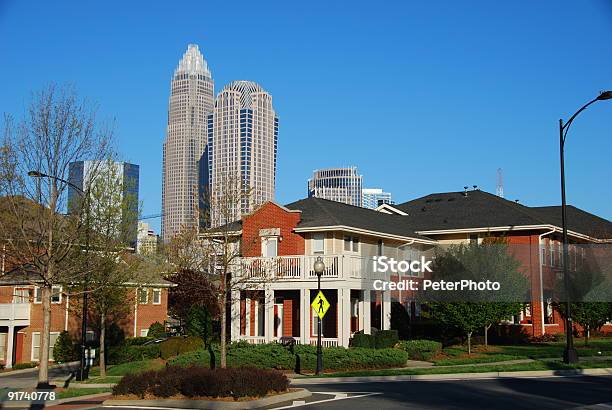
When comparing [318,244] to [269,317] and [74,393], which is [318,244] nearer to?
[269,317]

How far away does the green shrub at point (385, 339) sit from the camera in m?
34.5

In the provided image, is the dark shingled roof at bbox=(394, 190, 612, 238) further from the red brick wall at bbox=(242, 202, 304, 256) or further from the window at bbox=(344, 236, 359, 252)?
the red brick wall at bbox=(242, 202, 304, 256)

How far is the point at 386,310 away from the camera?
39188 millimetres

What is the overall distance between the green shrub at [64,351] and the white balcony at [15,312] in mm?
3760

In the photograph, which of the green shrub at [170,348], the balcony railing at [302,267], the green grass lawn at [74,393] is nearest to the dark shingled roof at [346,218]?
the balcony railing at [302,267]

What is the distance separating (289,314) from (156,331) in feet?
46.4

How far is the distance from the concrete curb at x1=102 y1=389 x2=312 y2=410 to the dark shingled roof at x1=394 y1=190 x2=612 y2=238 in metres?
28.6

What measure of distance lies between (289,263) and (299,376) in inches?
383

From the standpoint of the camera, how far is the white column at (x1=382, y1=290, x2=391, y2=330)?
38875mm

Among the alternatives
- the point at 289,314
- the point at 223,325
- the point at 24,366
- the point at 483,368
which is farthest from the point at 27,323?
the point at 483,368

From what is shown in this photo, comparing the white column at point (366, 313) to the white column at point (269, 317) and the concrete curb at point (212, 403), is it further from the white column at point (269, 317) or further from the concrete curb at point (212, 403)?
the concrete curb at point (212, 403)

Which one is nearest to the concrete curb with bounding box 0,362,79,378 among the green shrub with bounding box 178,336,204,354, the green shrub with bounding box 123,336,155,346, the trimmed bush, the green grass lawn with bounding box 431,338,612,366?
the green shrub with bounding box 123,336,155,346

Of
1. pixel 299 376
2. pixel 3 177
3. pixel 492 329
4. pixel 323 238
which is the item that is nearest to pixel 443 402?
pixel 299 376

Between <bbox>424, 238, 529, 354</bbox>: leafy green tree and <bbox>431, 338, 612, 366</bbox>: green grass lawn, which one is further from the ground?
<bbox>424, 238, 529, 354</bbox>: leafy green tree
